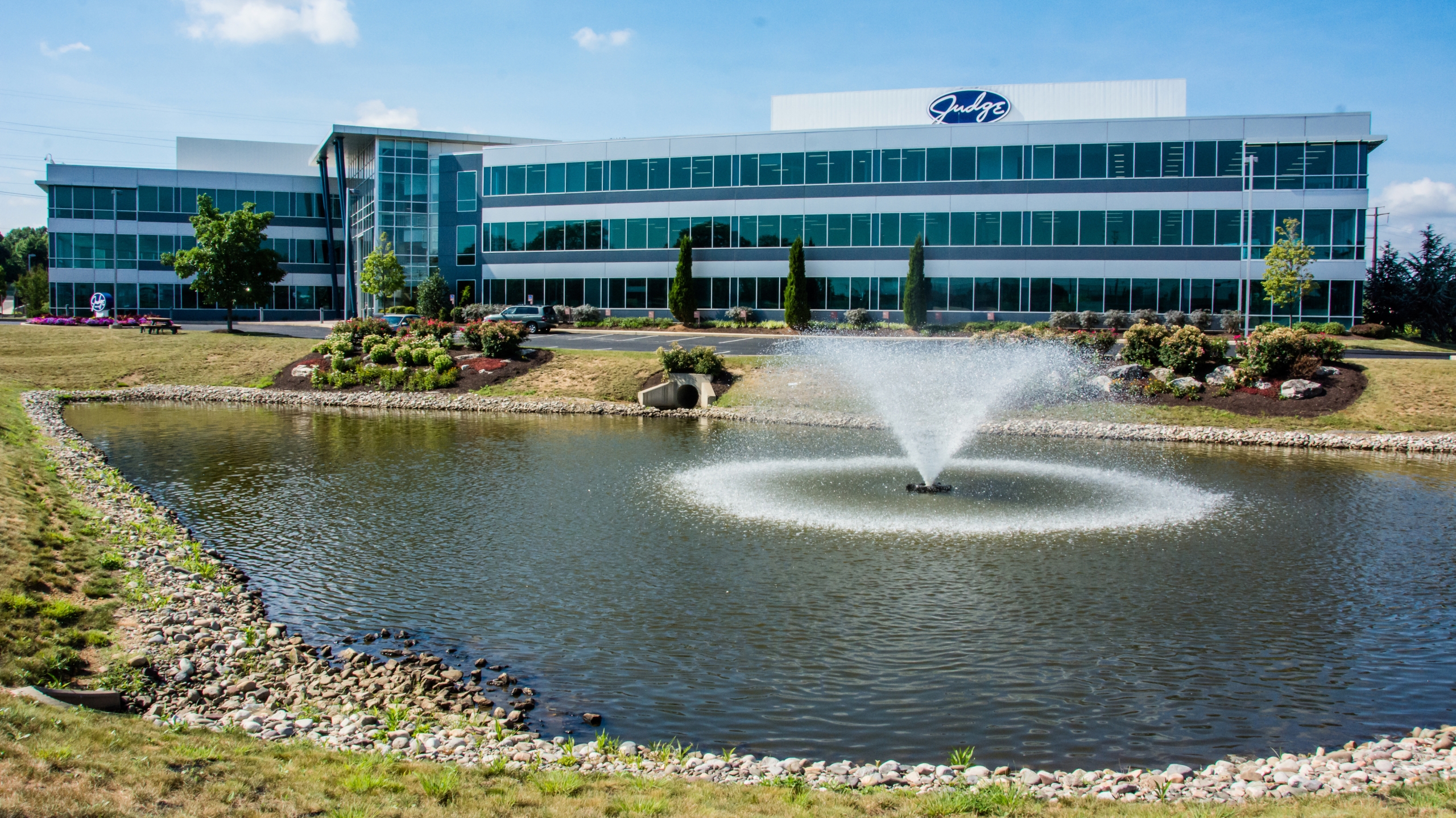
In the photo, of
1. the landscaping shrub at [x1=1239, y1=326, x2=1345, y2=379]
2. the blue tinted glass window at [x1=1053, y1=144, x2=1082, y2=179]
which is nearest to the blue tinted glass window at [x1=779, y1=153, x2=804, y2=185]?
the blue tinted glass window at [x1=1053, y1=144, x2=1082, y2=179]

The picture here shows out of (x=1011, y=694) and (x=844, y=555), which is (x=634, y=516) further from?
(x=1011, y=694)

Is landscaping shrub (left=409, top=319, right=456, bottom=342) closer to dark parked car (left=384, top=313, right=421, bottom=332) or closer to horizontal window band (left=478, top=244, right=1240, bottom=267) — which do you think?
dark parked car (left=384, top=313, right=421, bottom=332)

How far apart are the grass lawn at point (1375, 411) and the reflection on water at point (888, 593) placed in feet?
19.2

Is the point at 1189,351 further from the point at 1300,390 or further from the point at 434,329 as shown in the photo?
the point at 434,329

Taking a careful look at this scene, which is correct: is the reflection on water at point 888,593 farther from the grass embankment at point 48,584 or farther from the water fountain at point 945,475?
the grass embankment at point 48,584

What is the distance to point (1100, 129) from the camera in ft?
176

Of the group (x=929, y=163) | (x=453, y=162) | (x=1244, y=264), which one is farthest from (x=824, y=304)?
(x=453, y=162)

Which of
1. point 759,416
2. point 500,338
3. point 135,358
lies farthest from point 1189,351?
point 135,358

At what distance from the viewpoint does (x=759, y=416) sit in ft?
116

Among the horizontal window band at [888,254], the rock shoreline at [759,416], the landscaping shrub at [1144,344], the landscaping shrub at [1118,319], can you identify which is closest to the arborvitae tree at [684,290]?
the horizontal window band at [888,254]

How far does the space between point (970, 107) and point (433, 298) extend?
35641 mm

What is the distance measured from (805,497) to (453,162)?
179 feet

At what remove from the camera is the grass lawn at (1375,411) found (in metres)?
29.5

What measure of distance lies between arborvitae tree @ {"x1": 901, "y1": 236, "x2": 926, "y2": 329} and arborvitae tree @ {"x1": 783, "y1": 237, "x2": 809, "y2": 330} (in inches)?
232
